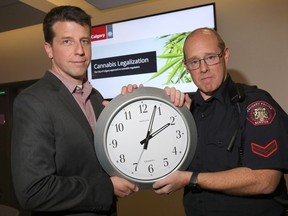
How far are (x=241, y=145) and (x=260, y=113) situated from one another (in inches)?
6.1

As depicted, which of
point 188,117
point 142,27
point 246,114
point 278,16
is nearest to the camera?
point 188,117

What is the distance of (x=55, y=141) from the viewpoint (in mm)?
1045

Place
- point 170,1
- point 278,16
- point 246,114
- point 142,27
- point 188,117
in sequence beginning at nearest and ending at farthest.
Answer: point 188,117
point 246,114
point 278,16
point 142,27
point 170,1

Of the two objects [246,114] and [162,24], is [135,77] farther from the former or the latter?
[246,114]

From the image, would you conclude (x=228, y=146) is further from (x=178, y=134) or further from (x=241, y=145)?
(x=178, y=134)

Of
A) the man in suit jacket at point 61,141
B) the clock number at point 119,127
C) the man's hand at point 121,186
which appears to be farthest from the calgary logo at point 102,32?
the man's hand at point 121,186

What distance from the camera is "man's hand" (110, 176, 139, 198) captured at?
108 cm

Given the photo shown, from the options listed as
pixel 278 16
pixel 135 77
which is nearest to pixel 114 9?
pixel 135 77

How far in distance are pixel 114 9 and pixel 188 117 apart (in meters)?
2.25

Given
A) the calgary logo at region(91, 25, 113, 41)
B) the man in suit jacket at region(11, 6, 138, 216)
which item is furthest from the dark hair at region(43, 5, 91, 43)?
the calgary logo at region(91, 25, 113, 41)

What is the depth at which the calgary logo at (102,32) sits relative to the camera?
2787 millimetres

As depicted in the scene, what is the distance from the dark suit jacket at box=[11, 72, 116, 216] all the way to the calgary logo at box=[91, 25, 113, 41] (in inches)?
68.6

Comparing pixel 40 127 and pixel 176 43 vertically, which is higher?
pixel 176 43

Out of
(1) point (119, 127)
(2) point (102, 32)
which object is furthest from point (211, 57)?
(2) point (102, 32)
